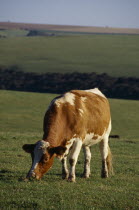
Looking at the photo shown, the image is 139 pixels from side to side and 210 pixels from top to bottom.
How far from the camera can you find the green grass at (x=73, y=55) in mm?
82750

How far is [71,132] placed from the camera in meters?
10.9

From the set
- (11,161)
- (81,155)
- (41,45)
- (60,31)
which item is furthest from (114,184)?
(60,31)

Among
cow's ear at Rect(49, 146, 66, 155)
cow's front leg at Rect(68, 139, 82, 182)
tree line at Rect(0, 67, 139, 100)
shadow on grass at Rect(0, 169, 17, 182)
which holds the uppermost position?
cow's ear at Rect(49, 146, 66, 155)

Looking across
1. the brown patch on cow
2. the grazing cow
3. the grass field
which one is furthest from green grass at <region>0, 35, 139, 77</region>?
the brown patch on cow

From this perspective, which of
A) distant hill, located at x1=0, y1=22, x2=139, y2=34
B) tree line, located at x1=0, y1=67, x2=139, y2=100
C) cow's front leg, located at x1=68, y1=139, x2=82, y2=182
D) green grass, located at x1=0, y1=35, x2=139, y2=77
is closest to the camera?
cow's front leg, located at x1=68, y1=139, x2=82, y2=182

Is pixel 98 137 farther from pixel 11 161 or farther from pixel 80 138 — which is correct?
pixel 11 161

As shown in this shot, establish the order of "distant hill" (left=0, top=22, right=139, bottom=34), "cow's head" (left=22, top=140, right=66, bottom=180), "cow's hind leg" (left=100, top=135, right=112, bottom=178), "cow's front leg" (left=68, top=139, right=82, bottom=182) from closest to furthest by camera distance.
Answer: "cow's head" (left=22, top=140, right=66, bottom=180)
"cow's front leg" (left=68, top=139, right=82, bottom=182)
"cow's hind leg" (left=100, top=135, right=112, bottom=178)
"distant hill" (left=0, top=22, right=139, bottom=34)

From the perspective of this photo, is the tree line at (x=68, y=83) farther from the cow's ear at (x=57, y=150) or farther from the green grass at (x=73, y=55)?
the cow's ear at (x=57, y=150)

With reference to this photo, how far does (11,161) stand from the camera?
13797mm

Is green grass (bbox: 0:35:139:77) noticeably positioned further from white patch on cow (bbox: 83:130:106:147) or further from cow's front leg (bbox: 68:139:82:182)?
cow's front leg (bbox: 68:139:82:182)

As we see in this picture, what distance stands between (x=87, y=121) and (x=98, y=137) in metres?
0.78

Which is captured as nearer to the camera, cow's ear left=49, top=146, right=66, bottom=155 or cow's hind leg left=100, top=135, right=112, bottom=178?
cow's ear left=49, top=146, right=66, bottom=155

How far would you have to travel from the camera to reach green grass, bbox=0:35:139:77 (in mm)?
82750

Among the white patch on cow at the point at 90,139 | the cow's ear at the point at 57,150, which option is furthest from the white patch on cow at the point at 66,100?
the cow's ear at the point at 57,150
